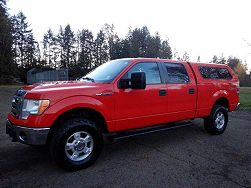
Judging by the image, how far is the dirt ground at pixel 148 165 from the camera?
4273mm

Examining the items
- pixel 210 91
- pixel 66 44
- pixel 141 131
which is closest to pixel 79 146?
pixel 141 131

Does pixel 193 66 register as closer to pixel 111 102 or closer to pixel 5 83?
pixel 111 102

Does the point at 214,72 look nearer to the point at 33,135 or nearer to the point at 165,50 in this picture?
the point at 33,135

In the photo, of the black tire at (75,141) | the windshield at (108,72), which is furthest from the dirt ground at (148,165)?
the windshield at (108,72)

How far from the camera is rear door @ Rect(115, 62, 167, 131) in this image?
17.4ft

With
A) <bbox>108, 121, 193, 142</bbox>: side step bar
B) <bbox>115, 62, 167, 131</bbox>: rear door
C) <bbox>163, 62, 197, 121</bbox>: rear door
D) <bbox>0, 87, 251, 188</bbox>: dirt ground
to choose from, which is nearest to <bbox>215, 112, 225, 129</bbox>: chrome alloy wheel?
<bbox>0, 87, 251, 188</bbox>: dirt ground

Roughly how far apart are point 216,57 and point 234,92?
3869 inches

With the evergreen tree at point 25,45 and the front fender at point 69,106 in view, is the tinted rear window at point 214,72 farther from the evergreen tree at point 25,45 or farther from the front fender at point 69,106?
the evergreen tree at point 25,45

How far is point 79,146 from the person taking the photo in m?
4.75

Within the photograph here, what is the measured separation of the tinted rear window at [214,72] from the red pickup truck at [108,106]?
0.11ft

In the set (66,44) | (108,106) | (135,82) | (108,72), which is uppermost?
(66,44)

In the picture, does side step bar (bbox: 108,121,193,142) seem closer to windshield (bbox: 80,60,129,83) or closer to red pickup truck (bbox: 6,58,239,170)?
red pickup truck (bbox: 6,58,239,170)

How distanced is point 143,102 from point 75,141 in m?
1.65

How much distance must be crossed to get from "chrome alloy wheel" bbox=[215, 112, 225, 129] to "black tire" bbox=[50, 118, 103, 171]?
12.6 feet
